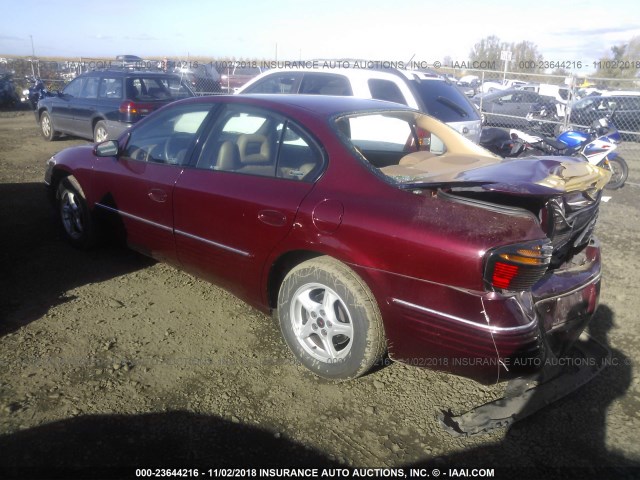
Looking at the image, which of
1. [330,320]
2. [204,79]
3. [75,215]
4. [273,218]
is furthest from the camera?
[204,79]

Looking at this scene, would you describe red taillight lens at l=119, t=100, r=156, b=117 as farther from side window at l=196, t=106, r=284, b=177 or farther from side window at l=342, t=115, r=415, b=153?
side window at l=196, t=106, r=284, b=177

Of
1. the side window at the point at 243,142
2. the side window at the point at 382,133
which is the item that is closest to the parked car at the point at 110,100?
the side window at the point at 382,133

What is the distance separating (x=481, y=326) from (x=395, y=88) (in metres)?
4.89

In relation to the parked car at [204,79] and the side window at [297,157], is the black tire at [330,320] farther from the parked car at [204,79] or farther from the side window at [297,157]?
the parked car at [204,79]

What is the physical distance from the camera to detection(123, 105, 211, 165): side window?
392 centimetres

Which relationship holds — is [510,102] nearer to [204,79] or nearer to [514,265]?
[204,79]

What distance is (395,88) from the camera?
677 centimetres

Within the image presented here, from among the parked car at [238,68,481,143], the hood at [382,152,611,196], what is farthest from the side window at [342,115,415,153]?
the parked car at [238,68,481,143]

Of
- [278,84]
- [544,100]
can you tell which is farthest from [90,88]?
[544,100]

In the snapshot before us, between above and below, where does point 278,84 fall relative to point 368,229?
above

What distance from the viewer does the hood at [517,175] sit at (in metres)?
2.52

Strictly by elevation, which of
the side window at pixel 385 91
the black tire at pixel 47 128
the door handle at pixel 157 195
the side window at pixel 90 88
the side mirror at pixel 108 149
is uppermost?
the side window at pixel 385 91

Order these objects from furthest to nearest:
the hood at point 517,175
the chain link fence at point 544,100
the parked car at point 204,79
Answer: the parked car at point 204,79 < the chain link fence at point 544,100 < the hood at point 517,175

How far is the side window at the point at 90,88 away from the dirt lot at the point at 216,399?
7363 mm
